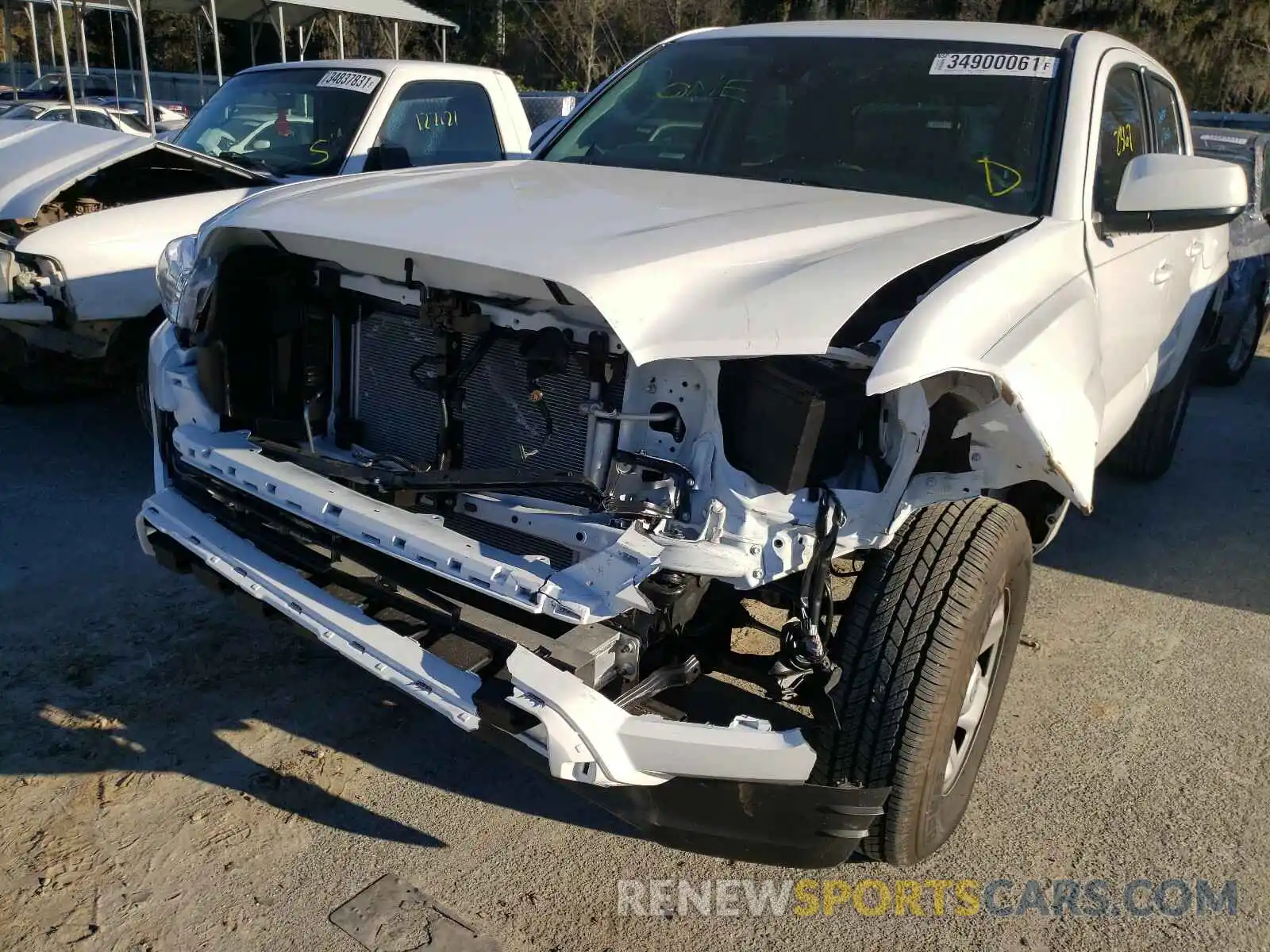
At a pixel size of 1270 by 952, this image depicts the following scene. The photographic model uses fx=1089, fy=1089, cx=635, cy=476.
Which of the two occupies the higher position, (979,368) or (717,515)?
(979,368)

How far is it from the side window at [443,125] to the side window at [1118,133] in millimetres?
3296

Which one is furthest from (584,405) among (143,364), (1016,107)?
(143,364)

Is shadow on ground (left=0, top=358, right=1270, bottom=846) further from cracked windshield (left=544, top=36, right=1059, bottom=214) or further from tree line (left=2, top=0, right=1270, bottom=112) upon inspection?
tree line (left=2, top=0, right=1270, bottom=112)

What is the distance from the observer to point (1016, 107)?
11.4 ft

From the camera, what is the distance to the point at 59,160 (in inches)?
229

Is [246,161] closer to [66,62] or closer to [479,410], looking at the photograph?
[479,410]

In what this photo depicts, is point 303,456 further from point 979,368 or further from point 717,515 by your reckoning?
point 979,368

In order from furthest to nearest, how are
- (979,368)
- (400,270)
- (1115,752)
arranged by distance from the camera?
(1115,752)
(400,270)
(979,368)

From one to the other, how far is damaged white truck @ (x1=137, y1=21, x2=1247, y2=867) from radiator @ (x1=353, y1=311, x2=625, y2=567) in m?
0.01

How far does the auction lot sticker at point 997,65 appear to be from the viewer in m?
3.53

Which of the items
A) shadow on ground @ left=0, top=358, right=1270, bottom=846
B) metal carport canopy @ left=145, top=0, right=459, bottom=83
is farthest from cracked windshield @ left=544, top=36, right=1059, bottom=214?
metal carport canopy @ left=145, top=0, right=459, bottom=83

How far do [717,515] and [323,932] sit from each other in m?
1.36

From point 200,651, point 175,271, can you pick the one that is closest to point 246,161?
point 175,271

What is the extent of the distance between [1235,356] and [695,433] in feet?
22.8
